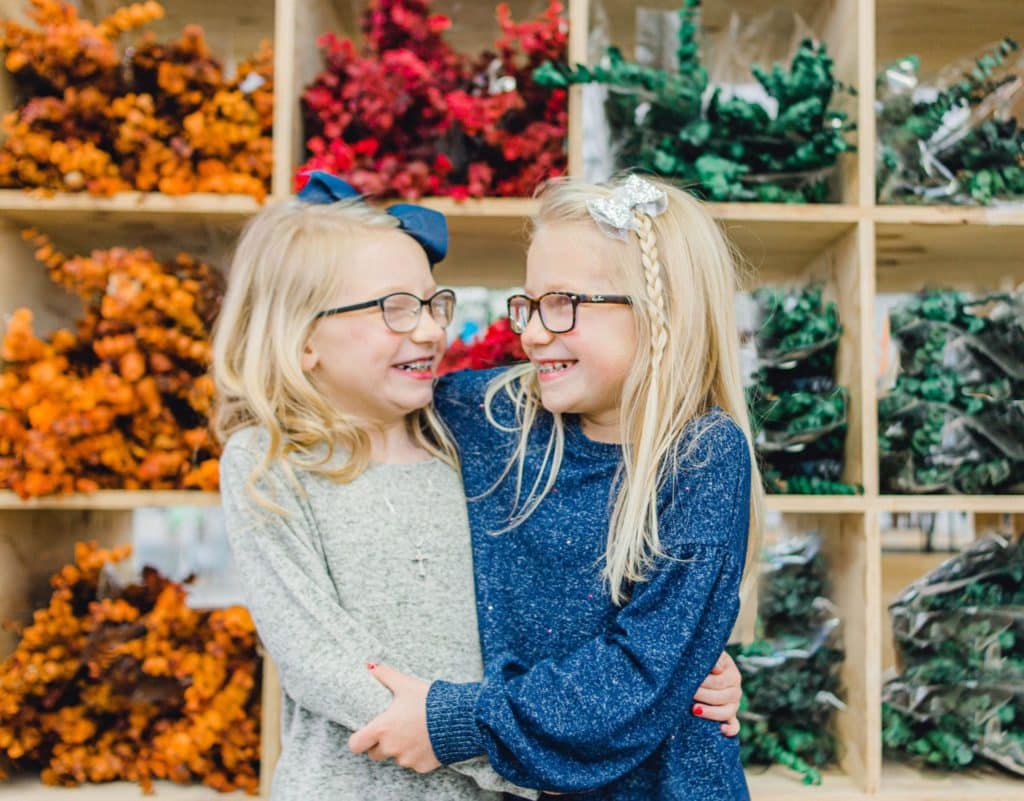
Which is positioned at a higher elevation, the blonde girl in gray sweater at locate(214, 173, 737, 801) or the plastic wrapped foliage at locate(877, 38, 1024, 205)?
the plastic wrapped foliage at locate(877, 38, 1024, 205)

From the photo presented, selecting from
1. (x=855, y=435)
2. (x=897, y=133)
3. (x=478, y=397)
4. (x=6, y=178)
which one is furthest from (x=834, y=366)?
(x=6, y=178)

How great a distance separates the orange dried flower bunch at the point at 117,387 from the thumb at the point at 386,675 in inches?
19.6

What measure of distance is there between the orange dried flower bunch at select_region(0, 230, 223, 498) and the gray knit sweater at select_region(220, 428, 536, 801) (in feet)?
0.97

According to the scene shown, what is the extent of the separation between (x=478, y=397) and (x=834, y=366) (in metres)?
0.66

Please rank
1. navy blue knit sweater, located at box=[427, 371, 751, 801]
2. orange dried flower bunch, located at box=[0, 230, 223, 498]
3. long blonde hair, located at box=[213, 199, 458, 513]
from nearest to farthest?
1. navy blue knit sweater, located at box=[427, 371, 751, 801]
2. long blonde hair, located at box=[213, 199, 458, 513]
3. orange dried flower bunch, located at box=[0, 230, 223, 498]

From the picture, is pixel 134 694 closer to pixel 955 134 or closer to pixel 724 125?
pixel 724 125

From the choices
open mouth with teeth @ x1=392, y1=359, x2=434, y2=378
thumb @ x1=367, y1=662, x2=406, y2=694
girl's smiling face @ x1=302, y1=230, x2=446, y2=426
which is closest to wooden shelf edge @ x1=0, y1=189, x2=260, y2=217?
girl's smiling face @ x1=302, y1=230, x2=446, y2=426

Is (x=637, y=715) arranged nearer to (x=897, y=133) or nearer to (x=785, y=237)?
(x=785, y=237)

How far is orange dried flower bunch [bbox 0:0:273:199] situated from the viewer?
52.7 inches

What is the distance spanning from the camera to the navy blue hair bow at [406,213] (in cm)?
120

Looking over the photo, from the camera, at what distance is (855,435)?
4.52ft

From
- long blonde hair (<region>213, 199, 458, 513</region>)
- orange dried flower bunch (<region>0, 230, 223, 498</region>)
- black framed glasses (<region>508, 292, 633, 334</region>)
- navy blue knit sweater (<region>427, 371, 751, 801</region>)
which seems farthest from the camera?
orange dried flower bunch (<region>0, 230, 223, 498</region>)

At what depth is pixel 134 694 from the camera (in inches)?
52.1

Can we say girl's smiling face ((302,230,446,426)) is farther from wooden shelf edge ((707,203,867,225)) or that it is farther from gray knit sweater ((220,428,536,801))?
wooden shelf edge ((707,203,867,225))
